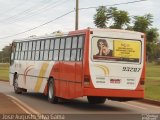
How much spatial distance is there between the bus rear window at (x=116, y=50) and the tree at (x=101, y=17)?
65.0 feet

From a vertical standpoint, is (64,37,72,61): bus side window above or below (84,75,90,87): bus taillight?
above

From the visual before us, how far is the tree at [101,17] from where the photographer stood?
39844 millimetres

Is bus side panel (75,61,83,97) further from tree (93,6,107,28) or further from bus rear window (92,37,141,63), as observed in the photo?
tree (93,6,107,28)

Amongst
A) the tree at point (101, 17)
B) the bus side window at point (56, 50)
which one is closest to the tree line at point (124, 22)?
the tree at point (101, 17)

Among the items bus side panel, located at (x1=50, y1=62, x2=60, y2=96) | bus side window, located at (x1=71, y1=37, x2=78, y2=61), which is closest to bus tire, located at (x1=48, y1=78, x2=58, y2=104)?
bus side panel, located at (x1=50, y1=62, x2=60, y2=96)

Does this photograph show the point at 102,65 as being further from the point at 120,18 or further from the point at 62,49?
the point at 120,18

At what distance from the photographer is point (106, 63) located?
64.2 feet

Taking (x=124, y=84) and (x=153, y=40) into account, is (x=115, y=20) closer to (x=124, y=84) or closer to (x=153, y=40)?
(x=153, y=40)

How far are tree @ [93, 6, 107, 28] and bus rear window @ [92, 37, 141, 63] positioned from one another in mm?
19803

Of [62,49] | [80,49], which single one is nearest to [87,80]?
[80,49]

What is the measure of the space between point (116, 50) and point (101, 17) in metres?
20.2

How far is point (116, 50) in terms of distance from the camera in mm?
19781

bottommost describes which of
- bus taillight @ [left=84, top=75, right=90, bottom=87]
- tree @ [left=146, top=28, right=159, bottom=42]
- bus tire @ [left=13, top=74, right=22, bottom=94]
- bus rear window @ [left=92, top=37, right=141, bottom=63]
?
bus tire @ [left=13, top=74, right=22, bottom=94]

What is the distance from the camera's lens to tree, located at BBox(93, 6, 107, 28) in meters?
39.8
